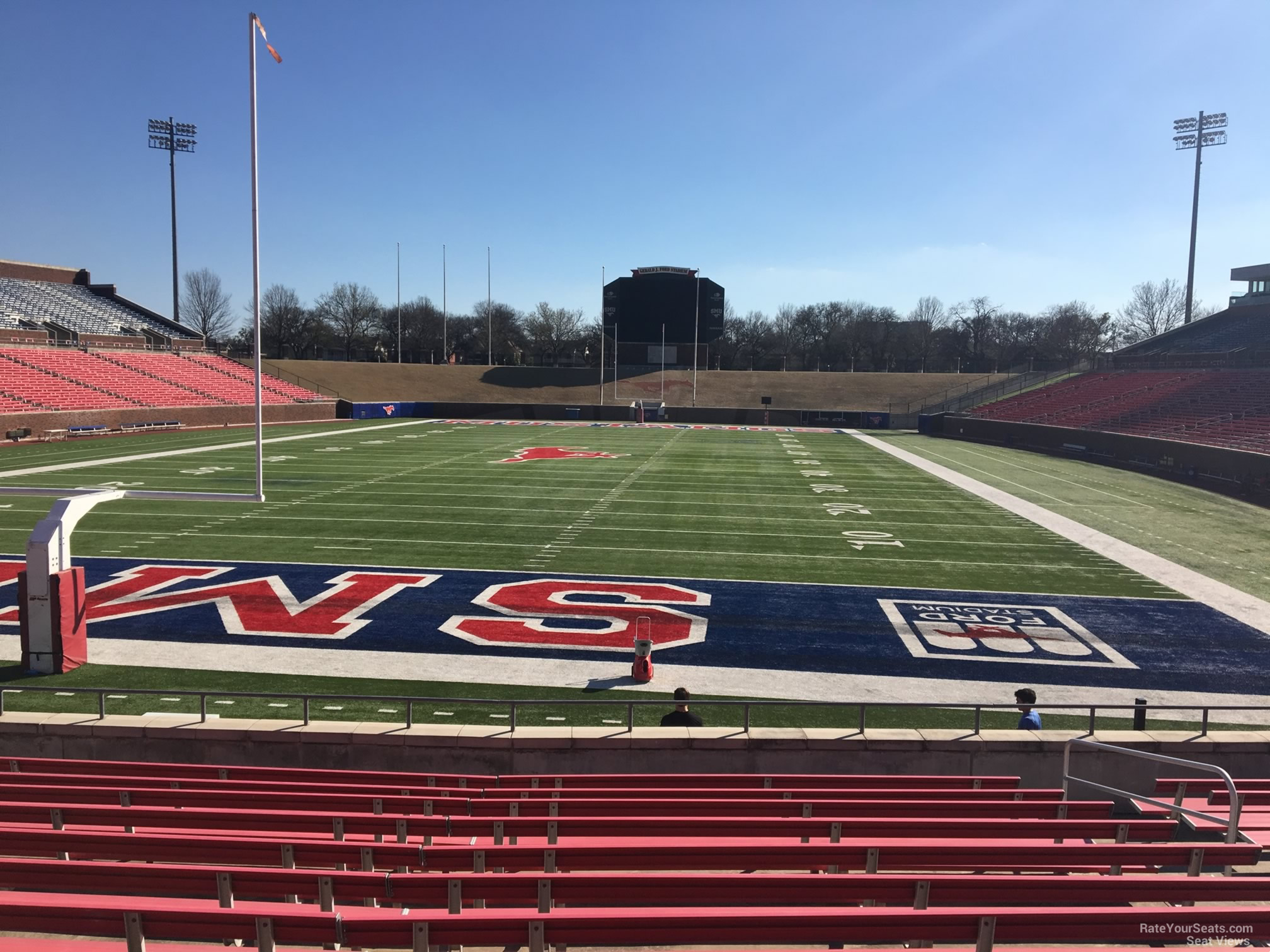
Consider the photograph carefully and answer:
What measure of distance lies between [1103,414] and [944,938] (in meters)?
45.8

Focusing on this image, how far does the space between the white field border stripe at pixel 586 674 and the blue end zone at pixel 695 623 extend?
0.66 feet

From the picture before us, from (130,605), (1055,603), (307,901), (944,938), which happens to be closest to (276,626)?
(130,605)

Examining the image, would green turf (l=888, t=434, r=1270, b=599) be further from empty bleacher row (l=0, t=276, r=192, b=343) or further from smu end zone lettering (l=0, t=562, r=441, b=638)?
empty bleacher row (l=0, t=276, r=192, b=343)

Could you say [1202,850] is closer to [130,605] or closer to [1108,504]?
[130,605]

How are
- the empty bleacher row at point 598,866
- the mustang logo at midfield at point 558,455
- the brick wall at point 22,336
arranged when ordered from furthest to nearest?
the brick wall at point 22,336
the mustang logo at midfield at point 558,455
the empty bleacher row at point 598,866

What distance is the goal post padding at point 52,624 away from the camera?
10.7m

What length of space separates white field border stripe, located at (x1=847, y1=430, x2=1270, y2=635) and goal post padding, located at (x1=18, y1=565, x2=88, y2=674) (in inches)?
655

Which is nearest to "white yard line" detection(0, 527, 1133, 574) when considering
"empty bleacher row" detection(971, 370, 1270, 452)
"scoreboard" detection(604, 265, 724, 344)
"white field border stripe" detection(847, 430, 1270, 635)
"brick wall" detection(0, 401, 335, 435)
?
"white field border stripe" detection(847, 430, 1270, 635)

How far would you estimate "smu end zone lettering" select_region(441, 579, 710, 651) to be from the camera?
41.3 feet

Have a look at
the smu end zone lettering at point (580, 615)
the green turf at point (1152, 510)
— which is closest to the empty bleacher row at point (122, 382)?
the smu end zone lettering at point (580, 615)

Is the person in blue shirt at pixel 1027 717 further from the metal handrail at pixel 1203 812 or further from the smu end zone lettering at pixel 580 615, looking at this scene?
the smu end zone lettering at pixel 580 615

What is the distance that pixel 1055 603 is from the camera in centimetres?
1469

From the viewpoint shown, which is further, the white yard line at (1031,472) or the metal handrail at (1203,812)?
the white yard line at (1031,472)

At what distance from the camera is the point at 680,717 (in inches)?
358
